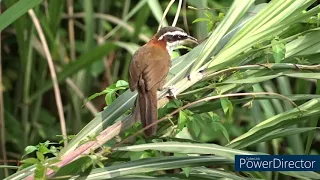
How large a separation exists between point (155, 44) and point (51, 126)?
1673 mm

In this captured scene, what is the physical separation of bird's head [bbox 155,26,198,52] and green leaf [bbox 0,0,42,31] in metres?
0.40

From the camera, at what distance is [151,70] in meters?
1.66

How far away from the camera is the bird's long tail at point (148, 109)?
141 cm

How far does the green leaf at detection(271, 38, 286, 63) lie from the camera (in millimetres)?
1423

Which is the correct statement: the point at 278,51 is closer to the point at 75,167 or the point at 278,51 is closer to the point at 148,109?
the point at 148,109

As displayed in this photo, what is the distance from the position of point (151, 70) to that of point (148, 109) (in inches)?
8.6

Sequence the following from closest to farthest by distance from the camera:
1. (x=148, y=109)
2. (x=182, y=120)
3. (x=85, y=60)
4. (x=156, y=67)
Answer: (x=182, y=120) < (x=148, y=109) < (x=156, y=67) < (x=85, y=60)

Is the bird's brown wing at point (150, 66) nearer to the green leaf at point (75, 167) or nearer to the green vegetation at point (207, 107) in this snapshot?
the green vegetation at point (207, 107)

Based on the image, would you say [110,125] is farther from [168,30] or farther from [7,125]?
[7,125]

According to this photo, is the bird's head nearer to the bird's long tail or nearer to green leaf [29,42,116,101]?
the bird's long tail

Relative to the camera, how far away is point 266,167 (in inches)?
57.3

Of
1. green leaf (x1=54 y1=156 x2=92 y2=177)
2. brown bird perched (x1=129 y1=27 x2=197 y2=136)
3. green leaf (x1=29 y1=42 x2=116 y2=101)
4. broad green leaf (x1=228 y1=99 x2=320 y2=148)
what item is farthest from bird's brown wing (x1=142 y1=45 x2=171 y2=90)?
green leaf (x1=29 y1=42 x2=116 y2=101)

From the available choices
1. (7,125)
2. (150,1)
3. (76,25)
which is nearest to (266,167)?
(150,1)

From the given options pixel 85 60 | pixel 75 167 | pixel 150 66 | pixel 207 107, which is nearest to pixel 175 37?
pixel 150 66
